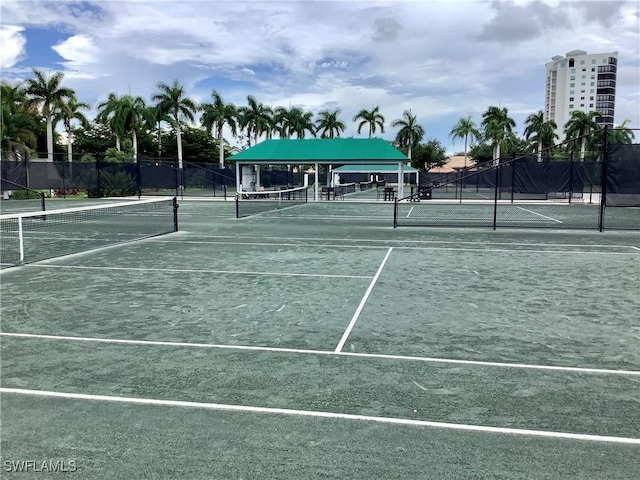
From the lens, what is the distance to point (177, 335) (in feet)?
20.9

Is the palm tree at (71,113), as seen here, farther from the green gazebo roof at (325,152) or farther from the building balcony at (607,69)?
the building balcony at (607,69)

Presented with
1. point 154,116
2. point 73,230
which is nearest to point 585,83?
point 154,116

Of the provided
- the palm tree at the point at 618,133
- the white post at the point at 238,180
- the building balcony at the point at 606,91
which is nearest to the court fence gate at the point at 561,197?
the palm tree at the point at 618,133

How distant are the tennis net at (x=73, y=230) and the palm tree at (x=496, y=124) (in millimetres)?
50155

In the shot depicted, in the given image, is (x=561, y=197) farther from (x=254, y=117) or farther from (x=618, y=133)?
(x=254, y=117)

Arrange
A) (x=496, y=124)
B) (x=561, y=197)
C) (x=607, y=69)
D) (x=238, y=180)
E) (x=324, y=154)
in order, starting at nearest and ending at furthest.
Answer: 1. (x=324, y=154)
2. (x=561, y=197)
3. (x=238, y=180)
4. (x=496, y=124)
5. (x=607, y=69)

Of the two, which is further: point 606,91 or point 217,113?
point 606,91

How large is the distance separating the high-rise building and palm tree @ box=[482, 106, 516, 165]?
395ft

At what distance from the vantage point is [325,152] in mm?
37562

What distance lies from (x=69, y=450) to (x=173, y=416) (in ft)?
2.51

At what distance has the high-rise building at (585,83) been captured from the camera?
579 feet

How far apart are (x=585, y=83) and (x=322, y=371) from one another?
19908 centimetres

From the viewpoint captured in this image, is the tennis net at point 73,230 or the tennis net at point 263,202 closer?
the tennis net at point 73,230

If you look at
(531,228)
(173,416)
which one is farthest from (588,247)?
(173,416)
